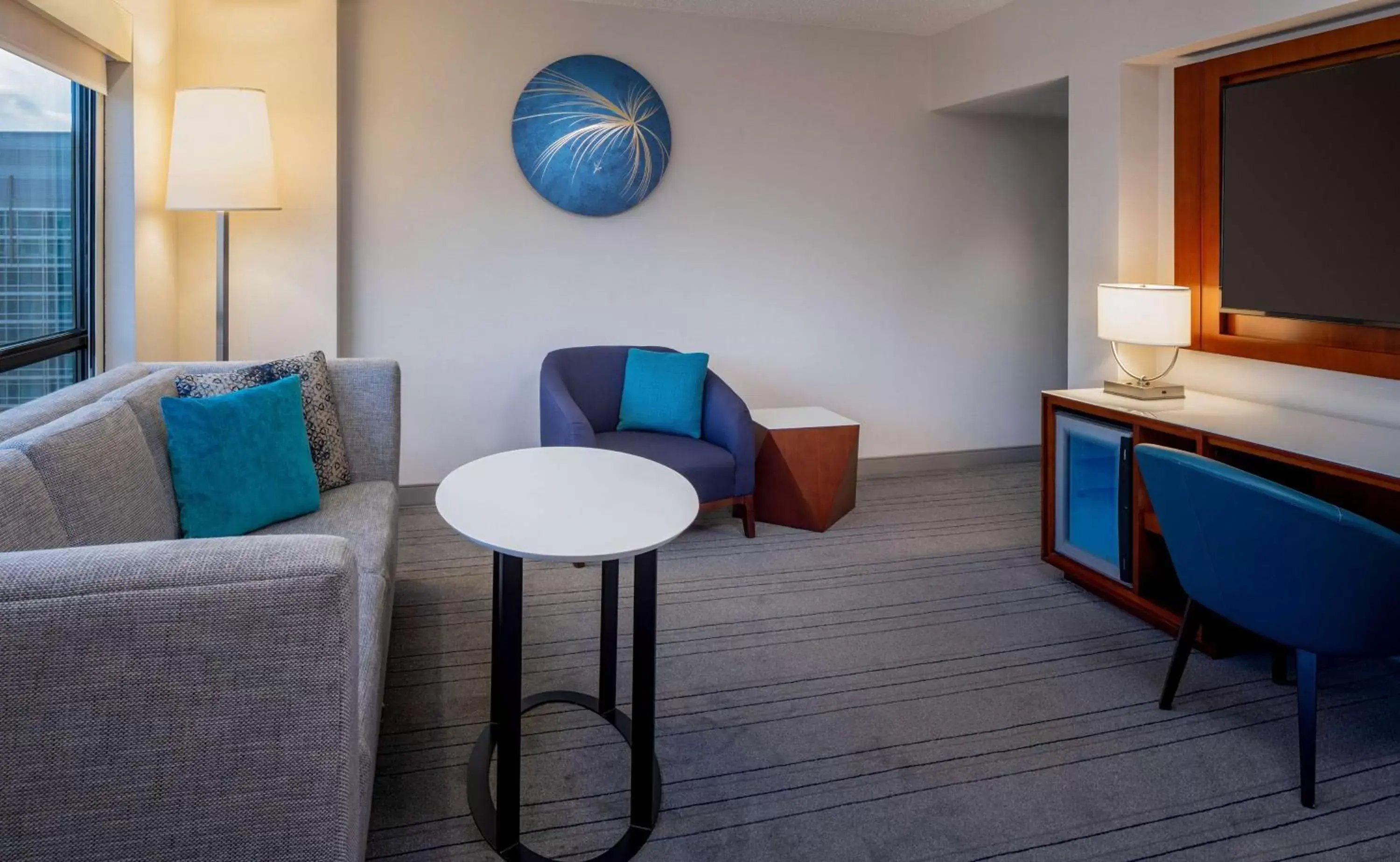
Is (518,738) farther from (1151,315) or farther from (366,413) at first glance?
(1151,315)

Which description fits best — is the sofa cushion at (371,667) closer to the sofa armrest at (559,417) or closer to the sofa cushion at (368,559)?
the sofa cushion at (368,559)

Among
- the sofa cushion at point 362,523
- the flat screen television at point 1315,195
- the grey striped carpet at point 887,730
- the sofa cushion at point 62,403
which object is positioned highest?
the flat screen television at point 1315,195

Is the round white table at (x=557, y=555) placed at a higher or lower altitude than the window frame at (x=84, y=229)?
lower

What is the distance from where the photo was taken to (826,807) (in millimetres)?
2000

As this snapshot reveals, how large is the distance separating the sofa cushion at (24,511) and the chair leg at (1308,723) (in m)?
2.39

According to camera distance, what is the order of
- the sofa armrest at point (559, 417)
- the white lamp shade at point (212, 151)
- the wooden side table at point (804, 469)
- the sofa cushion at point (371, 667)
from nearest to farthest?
1. the sofa cushion at point (371, 667)
2. the white lamp shade at point (212, 151)
3. the sofa armrest at point (559, 417)
4. the wooden side table at point (804, 469)

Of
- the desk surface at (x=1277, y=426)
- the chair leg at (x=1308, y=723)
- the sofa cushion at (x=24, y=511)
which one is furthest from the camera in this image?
the desk surface at (x=1277, y=426)

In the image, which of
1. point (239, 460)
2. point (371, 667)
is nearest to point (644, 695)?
point (371, 667)

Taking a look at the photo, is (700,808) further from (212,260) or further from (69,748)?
(212,260)

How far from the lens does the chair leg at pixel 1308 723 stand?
79.1 inches

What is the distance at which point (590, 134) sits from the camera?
434cm

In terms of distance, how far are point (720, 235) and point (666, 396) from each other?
1.07m

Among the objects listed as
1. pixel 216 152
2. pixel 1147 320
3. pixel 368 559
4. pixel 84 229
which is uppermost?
pixel 216 152

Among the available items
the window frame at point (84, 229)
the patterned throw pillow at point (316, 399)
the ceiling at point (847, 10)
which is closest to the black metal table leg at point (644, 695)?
the patterned throw pillow at point (316, 399)
